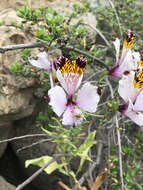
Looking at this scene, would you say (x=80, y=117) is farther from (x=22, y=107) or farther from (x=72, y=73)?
(x=22, y=107)

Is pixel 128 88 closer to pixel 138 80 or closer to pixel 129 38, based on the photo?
pixel 138 80

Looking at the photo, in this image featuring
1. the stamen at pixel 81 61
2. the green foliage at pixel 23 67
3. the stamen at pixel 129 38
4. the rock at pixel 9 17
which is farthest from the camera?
the rock at pixel 9 17

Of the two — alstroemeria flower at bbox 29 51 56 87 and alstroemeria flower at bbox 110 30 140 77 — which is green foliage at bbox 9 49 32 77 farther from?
alstroemeria flower at bbox 110 30 140 77

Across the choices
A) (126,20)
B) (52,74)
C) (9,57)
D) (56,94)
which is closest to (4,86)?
(9,57)

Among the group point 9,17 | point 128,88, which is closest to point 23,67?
point 9,17

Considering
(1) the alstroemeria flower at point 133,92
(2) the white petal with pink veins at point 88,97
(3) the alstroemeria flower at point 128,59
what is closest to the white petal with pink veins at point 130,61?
(3) the alstroemeria flower at point 128,59

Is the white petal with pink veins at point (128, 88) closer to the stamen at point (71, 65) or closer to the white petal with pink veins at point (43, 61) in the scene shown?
the stamen at point (71, 65)

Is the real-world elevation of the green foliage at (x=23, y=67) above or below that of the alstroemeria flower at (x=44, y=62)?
below

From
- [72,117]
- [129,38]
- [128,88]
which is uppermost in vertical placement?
[129,38]
